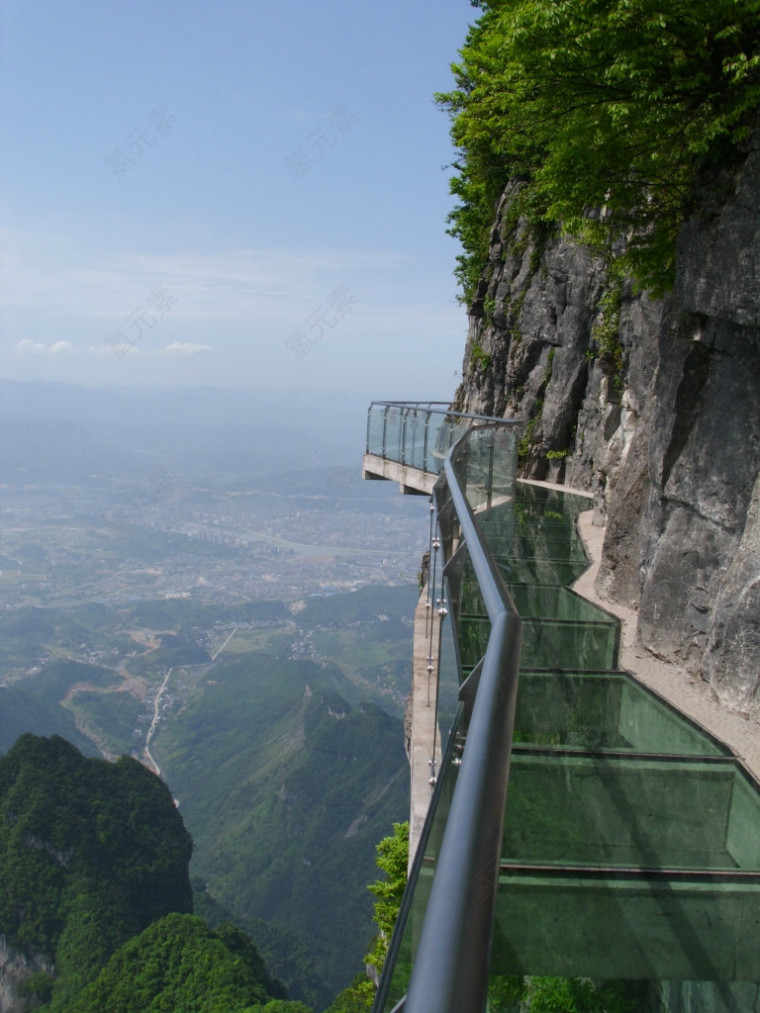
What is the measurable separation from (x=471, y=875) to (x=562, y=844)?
1.72 metres

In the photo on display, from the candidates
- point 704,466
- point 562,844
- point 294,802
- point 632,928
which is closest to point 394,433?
point 704,466

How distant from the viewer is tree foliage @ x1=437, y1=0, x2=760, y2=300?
19.3 feet

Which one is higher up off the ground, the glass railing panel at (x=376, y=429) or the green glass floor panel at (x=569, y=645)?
the glass railing panel at (x=376, y=429)

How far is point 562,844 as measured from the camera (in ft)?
8.80

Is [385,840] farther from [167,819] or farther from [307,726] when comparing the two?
[307,726]

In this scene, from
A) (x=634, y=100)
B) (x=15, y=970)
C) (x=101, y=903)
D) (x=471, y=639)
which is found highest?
(x=634, y=100)

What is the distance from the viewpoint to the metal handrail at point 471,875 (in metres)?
0.98

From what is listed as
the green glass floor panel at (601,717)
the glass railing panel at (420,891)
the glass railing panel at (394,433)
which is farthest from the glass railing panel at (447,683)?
the glass railing panel at (394,433)

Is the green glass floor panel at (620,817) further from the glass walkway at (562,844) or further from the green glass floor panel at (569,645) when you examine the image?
A: the green glass floor panel at (569,645)

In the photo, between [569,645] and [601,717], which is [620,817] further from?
[569,645]

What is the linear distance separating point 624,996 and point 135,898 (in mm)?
79615

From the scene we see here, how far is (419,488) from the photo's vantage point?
17438 millimetres

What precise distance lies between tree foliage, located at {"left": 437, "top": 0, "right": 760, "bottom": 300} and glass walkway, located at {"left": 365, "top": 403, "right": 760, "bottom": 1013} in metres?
3.85

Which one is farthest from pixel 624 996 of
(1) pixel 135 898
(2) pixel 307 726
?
(2) pixel 307 726
